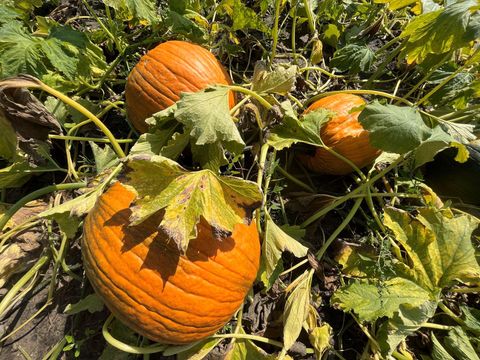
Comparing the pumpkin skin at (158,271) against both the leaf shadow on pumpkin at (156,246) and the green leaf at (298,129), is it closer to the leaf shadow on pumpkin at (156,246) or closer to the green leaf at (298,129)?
the leaf shadow on pumpkin at (156,246)

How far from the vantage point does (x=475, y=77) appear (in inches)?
82.4

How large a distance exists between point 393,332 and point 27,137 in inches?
68.1

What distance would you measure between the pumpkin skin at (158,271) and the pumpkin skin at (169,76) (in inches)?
Answer: 21.9

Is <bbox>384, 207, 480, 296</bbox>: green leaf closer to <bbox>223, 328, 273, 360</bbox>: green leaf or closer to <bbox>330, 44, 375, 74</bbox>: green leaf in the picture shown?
<bbox>223, 328, 273, 360</bbox>: green leaf

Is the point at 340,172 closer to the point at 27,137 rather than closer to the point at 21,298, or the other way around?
the point at 27,137

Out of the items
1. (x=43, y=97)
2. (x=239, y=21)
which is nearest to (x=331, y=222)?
(x=239, y=21)

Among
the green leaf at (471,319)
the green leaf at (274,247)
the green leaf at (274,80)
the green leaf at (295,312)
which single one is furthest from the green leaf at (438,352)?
the green leaf at (274,80)

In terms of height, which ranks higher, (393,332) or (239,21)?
(239,21)

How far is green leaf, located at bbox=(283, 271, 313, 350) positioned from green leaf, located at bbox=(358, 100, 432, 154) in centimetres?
72

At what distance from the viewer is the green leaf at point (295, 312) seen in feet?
5.20

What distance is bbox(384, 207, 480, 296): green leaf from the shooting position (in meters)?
1.57

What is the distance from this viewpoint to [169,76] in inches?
71.3

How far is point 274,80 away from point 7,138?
1.17 m

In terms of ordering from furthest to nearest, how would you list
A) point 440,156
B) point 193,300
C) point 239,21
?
point 239,21 → point 440,156 → point 193,300
